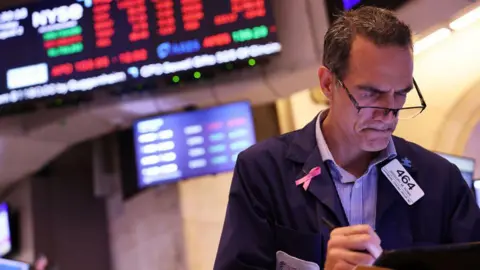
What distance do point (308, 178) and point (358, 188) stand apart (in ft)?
0.40

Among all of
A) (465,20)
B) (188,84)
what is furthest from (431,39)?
(188,84)

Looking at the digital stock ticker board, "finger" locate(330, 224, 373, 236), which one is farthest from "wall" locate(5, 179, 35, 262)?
"finger" locate(330, 224, 373, 236)

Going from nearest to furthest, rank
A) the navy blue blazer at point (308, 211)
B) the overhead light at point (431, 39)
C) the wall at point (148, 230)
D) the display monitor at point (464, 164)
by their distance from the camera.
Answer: the navy blue blazer at point (308, 211) < the display monitor at point (464, 164) < the overhead light at point (431, 39) < the wall at point (148, 230)

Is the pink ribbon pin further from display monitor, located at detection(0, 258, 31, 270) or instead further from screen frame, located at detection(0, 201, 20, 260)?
screen frame, located at detection(0, 201, 20, 260)

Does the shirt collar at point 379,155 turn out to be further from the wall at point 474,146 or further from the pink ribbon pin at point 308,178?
the wall at point 474,146

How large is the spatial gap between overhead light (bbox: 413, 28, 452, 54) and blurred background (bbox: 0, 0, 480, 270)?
0.04 ft

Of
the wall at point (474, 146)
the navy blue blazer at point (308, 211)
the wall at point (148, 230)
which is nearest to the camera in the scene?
the navy blue blazer at point (308, 211)

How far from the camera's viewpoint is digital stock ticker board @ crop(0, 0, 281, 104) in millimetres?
3719

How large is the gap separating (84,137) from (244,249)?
3224 millimetres

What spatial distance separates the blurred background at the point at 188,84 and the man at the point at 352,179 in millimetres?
1729

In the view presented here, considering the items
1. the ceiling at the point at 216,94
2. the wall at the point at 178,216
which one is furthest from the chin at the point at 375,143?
the wall at the point at 178,216

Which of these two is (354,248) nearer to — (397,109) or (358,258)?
(358,258)

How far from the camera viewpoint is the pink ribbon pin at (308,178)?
1.58 meters

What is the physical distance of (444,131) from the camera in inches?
160
